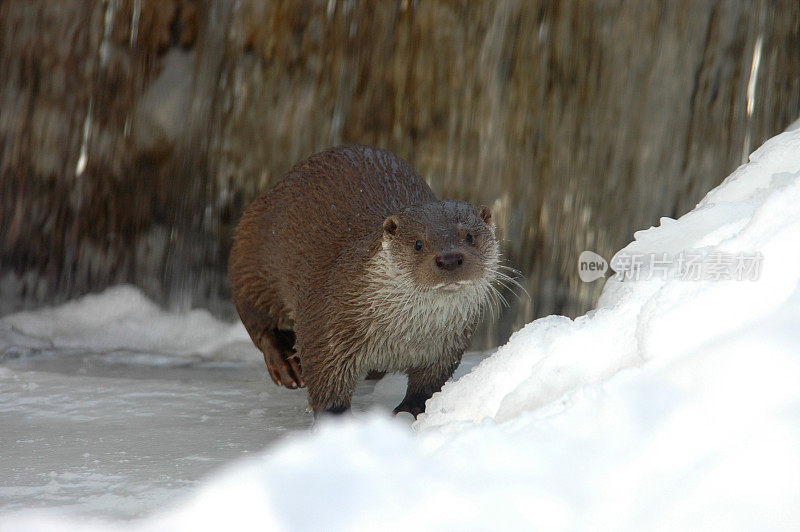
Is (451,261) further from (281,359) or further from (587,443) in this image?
(281,359)

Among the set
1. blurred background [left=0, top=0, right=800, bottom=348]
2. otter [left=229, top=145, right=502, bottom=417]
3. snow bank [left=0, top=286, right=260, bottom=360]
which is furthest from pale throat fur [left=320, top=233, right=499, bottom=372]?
blurred background [left=0, top=0, right=800, bottom=348]

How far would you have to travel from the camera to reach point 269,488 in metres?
1.39

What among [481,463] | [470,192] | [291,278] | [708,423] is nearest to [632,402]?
[708,423]

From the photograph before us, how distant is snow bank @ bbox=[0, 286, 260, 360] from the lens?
3330mm

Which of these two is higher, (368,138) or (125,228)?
(368,138)

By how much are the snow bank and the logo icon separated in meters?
1.30

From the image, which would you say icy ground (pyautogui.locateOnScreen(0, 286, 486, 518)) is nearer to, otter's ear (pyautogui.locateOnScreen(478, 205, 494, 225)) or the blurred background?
the blurred background

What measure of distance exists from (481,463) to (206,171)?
2452mm

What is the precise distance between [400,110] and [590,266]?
978mm

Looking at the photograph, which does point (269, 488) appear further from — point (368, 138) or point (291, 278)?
point (368, 138)

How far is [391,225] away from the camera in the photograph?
2.23 metres

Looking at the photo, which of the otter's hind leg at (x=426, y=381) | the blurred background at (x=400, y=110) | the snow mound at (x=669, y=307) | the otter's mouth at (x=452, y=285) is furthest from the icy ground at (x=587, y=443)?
the blurred background at (x=400, y=110)

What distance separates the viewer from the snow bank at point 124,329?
3330 mm

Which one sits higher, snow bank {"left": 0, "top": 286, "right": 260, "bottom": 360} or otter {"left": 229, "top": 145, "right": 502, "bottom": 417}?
otter {"left": 229, "top": 145, "right": 502, "bottom": 417}
